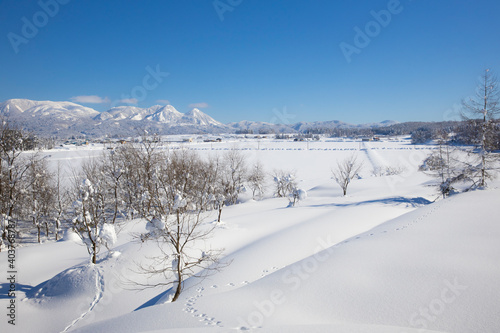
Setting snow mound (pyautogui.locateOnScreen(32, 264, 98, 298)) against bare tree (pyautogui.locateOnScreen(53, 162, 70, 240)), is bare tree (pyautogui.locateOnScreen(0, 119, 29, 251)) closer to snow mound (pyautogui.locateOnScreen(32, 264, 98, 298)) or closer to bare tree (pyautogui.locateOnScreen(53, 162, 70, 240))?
bare tree (pyautogui.locateOnScreen(53, 162, 70, 240))

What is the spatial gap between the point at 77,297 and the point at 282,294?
27.1 ft

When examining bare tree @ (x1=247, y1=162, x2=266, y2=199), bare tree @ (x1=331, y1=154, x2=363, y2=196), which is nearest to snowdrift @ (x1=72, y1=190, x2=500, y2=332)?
bare tree @ (x1=331, y1=154, x2=363, y2=196)

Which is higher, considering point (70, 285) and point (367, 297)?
point (367, 297)

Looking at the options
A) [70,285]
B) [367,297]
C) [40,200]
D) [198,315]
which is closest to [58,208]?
[40,200]

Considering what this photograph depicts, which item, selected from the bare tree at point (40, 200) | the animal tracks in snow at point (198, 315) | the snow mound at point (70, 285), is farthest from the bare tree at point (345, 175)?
the bare tree at point (40, 200)

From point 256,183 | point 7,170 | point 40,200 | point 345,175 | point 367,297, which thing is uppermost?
point 7,170

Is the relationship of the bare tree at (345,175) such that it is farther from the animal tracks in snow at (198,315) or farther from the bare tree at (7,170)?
the bare tree at (7,170)

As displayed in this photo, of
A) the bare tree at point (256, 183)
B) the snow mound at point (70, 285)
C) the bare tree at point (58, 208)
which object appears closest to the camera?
the snow mound at point (70, 285)

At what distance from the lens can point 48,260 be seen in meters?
11.8

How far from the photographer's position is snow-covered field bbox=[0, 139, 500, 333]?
462 cm

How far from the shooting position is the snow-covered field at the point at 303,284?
15.2 ft

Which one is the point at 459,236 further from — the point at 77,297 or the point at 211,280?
the point at 77,297

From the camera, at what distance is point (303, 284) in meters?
6.20

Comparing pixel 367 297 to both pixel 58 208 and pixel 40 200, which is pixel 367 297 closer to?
pixel 58 208
